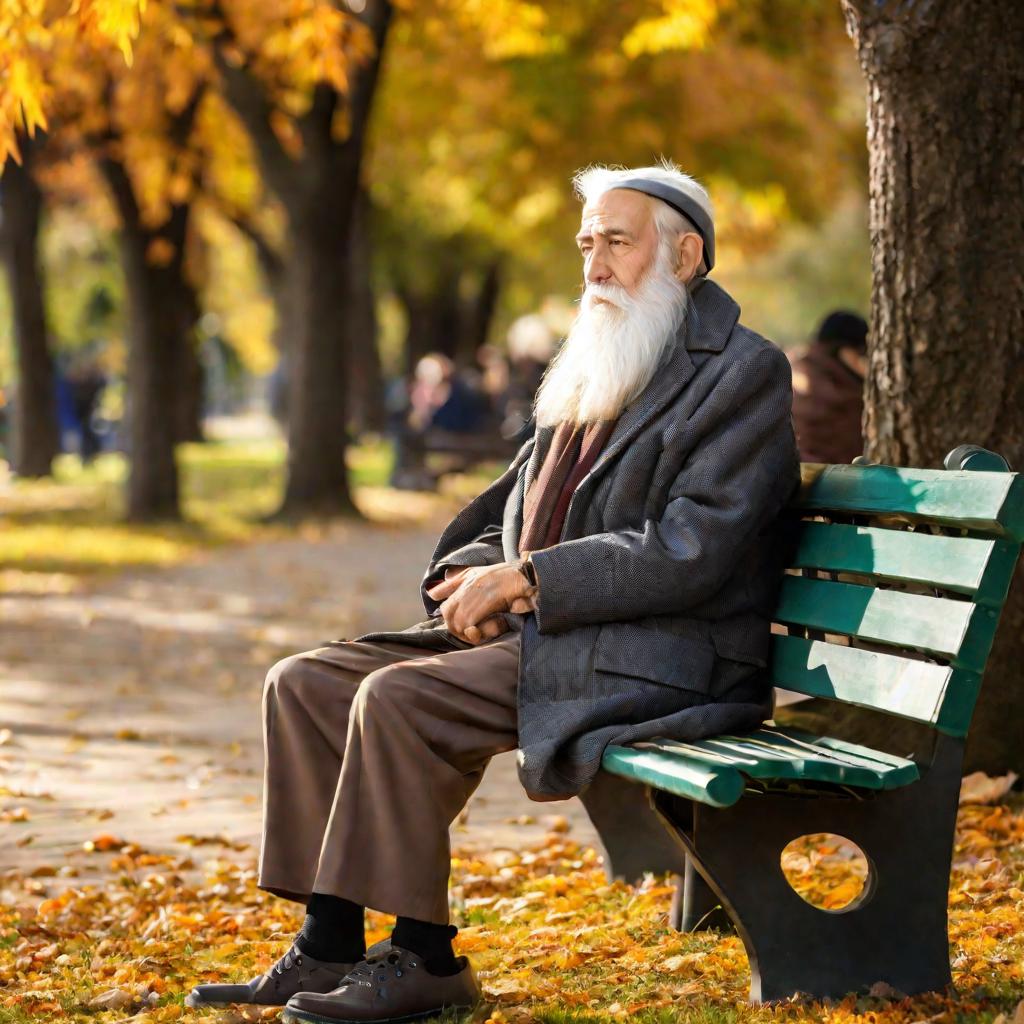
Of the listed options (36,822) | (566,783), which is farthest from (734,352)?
(36,822)

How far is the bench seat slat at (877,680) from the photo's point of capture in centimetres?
359

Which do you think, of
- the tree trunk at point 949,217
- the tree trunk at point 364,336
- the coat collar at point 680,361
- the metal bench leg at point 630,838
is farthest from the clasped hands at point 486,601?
the tree trunk at point 364,336

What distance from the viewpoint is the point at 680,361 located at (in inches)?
162

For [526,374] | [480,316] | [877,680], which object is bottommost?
[877,680]

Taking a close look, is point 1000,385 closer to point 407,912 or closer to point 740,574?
point 740,574

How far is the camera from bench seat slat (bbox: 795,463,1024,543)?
3531 mm

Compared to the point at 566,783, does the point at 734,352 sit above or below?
above

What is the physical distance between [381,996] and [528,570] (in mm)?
951

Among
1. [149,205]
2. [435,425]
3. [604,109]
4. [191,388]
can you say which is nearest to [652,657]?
[149,205]

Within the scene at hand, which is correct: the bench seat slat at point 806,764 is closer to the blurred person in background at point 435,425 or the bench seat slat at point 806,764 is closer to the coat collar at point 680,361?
the coat collar at point 680,361

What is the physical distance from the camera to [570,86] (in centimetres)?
2075

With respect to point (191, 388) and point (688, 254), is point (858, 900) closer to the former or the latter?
point (688, 254)

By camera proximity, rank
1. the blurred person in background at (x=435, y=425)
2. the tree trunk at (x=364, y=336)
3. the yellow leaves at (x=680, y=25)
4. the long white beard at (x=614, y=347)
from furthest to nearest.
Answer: the tree trunk at (x=364, y=336) → the blurred person in background at (x=435, y=425) → the yellow leaves at (x=680, y=25) → the long white beard at (x=614, y=347)

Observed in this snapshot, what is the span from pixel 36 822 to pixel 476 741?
2719 mm
